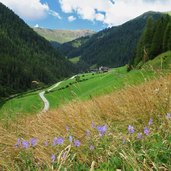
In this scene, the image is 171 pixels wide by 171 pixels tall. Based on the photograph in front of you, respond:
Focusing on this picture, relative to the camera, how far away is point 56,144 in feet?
19.0

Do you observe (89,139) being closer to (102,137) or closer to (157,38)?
(102,137)

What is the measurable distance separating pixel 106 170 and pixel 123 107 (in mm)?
3022

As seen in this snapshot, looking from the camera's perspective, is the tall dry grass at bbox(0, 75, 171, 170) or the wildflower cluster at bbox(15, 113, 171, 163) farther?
the tall dry grass at bbox(0, 75, 171, 170)

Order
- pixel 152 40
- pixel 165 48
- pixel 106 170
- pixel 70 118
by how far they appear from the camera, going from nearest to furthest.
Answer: pixel 106 170, pixel 70 118, pixel 165 48, pixel 152 40

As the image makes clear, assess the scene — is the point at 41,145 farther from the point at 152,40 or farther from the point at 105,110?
the point at 152,40

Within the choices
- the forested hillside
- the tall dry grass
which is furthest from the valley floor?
the forested hillside

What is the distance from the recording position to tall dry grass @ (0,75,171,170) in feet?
19.6

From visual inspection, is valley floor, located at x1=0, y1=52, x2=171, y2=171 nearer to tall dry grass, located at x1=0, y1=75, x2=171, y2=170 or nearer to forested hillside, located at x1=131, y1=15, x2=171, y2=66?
tall dry grass, located at x1=0, y1=75, x2=171, y2=170

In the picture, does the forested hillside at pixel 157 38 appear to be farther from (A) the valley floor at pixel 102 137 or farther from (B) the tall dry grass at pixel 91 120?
(A) the valley floor at pixel 102 137

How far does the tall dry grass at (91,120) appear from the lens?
5980 millimetres

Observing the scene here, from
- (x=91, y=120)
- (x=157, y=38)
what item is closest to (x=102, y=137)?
(x=91, y=120)

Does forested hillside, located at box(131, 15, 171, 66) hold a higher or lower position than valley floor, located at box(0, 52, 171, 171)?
lower

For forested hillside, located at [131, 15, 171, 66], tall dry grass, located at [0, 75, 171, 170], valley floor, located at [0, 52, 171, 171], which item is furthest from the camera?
forested hillside, located at [131, 15, 171, 66]

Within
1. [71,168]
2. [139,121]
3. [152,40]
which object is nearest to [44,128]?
[139,121]
